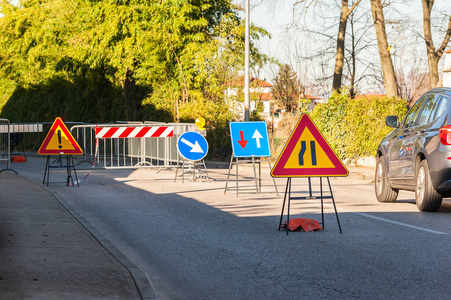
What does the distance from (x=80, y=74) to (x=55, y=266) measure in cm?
3341

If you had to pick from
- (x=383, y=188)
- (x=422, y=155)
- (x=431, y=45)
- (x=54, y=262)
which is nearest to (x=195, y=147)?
(x=383, y=188)

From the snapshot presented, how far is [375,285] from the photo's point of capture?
A: 19.2ft

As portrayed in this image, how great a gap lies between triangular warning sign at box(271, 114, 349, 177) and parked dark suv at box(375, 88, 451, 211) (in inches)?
84.6

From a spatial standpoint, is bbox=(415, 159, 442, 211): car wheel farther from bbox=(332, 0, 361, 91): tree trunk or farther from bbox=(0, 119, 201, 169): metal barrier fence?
bbox=(332, 0, 361, 91): tree trunk

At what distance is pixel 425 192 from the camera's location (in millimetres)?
10602

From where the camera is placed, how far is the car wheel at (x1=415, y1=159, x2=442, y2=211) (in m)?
10.5

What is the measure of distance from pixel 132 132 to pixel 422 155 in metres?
9.66

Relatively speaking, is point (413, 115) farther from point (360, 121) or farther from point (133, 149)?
point (133, 149)

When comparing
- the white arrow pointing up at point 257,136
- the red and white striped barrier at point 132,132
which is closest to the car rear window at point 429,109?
the white arrow pointing up at point 257,136

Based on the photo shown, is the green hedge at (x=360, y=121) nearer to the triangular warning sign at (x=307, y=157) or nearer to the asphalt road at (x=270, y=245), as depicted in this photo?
the asphalt road at (x=270, y=245)

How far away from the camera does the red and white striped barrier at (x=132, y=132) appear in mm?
18219

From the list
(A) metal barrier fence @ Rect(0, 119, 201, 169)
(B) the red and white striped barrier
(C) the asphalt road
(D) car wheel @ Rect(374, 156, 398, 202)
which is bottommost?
(C) the asphalt road

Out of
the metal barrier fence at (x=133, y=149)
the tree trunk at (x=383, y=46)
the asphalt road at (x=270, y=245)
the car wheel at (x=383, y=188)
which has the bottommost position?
the asphalt road at (x=270, y=245)

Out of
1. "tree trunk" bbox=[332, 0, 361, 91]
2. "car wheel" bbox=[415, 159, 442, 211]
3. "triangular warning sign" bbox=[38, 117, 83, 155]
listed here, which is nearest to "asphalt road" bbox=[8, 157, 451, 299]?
"car wheel" bbox=[415, 159, 442, 211]
